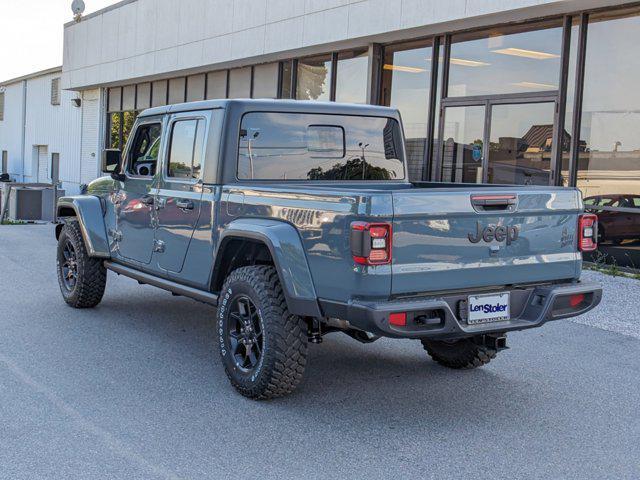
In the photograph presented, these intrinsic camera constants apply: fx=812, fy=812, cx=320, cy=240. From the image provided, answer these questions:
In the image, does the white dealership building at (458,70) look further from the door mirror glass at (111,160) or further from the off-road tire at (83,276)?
the off-road tire at (83,276)

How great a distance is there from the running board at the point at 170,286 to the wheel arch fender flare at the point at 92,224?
0.50 feet

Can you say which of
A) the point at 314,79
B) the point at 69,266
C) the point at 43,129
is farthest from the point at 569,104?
the point at 43,129

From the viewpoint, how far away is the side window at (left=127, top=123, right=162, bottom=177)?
22.9 ft

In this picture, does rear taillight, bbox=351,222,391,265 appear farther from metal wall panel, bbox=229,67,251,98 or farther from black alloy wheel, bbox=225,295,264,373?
metal wall panel, bbox=229,67,251,98

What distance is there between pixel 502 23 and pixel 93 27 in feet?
58.3

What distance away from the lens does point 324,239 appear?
4.75 metres

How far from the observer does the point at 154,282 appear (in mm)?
6660

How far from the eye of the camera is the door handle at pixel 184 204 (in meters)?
6.13

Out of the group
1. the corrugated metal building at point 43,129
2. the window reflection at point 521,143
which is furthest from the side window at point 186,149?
the corrugated metal building at point 43,129

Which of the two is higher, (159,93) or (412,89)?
(159,93)

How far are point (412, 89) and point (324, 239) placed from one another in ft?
35.6

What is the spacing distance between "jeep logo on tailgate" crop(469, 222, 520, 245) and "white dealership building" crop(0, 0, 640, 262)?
22.2 ft

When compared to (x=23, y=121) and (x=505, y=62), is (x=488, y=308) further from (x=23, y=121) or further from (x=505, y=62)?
(x=23, y=121)

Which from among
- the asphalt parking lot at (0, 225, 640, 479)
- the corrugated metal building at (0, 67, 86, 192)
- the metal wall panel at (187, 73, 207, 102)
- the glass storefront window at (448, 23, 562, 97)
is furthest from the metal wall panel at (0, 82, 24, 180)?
the asphalt parking lot at (0, 225, 640, 479)
